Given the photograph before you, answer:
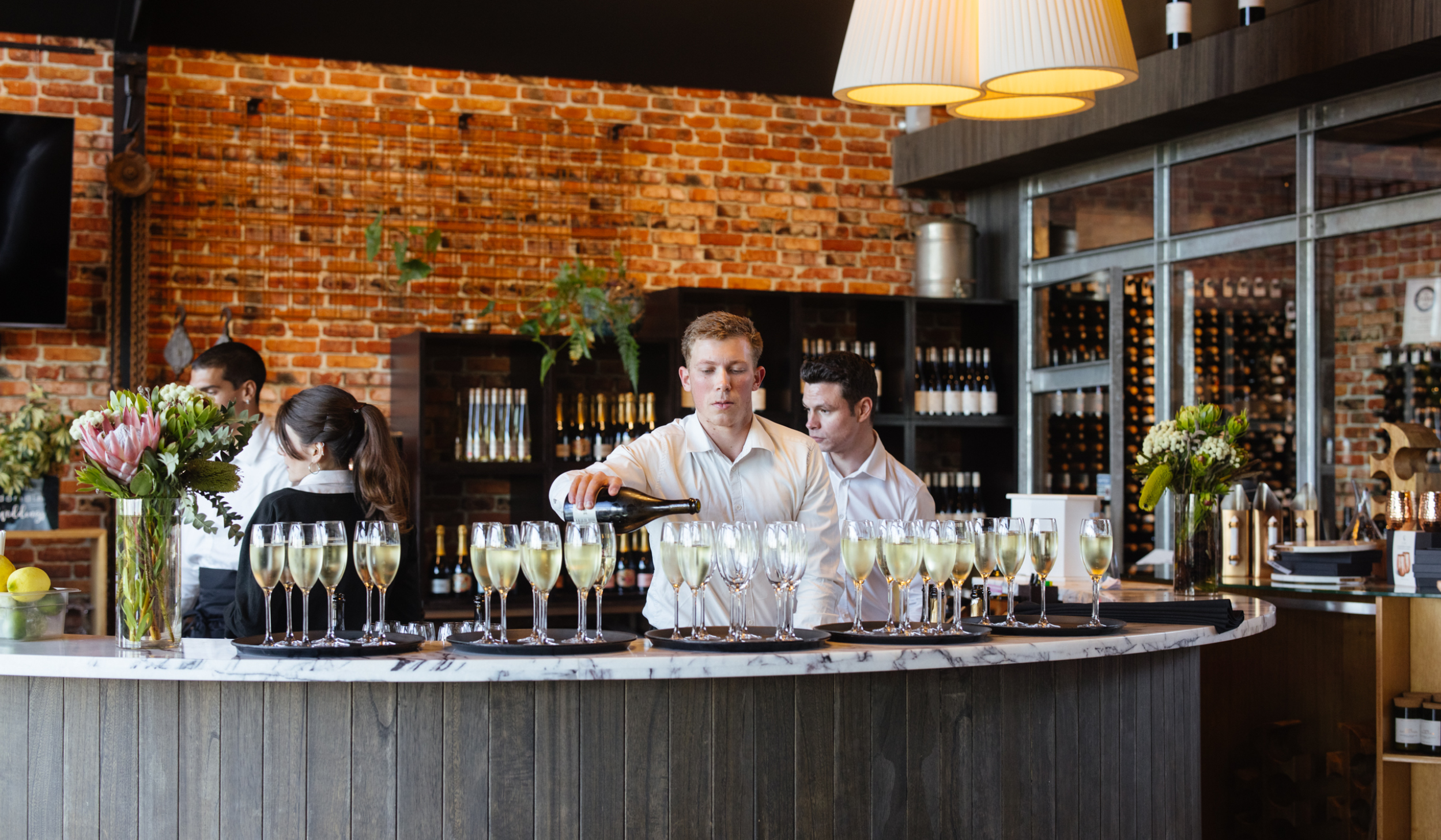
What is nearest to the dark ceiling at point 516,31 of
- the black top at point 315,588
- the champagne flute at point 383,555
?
the black top at point 315,588

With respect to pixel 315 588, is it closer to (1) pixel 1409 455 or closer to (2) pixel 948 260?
(1) pixel 1409 455

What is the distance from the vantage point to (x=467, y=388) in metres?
6.29

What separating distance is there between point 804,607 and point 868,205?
4.26m

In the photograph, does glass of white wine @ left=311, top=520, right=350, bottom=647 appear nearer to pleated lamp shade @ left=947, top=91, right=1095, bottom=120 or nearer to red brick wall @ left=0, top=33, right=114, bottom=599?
pleated lamp shade @ left=947, top=91, right=1095, bottom=120

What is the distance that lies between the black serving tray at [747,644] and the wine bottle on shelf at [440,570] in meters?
3.42

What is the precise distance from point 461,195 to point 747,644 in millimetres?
4391

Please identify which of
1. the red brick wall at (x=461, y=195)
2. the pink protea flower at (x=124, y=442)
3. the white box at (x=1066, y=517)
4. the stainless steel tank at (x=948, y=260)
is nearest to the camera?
the pink protea flower at (x=124, y=442)

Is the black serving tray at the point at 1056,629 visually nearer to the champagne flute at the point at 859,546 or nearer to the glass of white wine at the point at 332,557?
the champagne flute at the point at 859,546

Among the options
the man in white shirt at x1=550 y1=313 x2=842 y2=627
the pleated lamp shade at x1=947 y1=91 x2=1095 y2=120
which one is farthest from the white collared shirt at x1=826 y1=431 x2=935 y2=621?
the pleated lamp shade at x1=947 y1=91 x2=1095 y2=120

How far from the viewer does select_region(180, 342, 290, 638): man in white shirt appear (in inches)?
158

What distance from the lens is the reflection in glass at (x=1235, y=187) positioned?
226 inches

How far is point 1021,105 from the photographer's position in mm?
3531

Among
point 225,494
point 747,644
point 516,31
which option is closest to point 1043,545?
point 747,644

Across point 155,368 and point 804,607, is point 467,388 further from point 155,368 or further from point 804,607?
point 804,607
